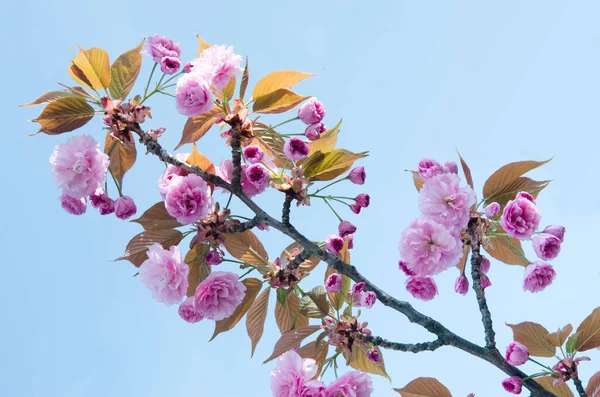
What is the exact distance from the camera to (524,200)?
2.07 m

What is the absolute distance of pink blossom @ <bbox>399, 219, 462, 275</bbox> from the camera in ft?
6.74

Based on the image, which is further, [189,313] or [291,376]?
[189,313]

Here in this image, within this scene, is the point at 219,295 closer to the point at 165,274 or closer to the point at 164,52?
the point at 165,274

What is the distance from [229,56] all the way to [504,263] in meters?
1.43

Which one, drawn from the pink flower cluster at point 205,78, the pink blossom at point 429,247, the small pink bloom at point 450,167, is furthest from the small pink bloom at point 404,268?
the pink flower cluster at point 205,78

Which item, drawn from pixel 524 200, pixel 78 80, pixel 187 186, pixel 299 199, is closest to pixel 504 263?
pixel 524 200

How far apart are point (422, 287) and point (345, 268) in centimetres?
33

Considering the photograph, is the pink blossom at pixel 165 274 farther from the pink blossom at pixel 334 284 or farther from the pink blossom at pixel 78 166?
the pink blossom at pixel 334 284

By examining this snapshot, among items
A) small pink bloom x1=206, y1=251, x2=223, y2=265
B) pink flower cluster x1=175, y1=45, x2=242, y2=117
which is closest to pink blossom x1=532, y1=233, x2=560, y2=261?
small pink bloom x1=206, y1=251, x2=223, y2=265

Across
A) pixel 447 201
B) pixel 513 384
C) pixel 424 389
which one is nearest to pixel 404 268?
pixel 447 201

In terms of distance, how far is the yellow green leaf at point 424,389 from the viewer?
2186 mm

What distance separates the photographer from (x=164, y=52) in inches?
96.3

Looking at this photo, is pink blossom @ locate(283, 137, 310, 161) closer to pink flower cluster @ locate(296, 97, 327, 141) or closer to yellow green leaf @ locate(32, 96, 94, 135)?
pink flower cluster @ locate(296, 97, 327, 141)

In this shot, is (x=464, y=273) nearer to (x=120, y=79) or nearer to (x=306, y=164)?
(x=306, y=164)
